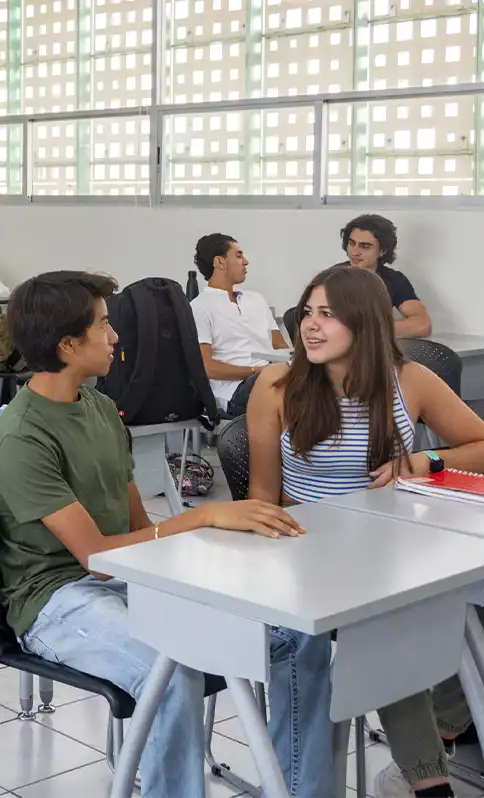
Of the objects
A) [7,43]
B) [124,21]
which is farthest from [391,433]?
[7,43]

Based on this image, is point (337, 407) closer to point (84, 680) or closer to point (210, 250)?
point (84, 680)

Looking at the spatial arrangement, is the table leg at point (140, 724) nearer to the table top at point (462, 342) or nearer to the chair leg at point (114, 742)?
the chair leg at point (114, 742)

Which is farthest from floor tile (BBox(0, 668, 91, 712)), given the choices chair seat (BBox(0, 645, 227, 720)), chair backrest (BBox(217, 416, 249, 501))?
chair seat (BBox(0, 645, 227, 720))

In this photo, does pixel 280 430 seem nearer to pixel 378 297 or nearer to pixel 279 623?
pixel 378 297

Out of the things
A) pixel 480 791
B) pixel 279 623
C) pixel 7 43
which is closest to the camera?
pixel 279 623

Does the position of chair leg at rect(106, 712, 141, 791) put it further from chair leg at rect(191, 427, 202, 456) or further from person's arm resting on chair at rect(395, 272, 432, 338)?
person's arm resting on chair at rect(395, 272, 432, 338)

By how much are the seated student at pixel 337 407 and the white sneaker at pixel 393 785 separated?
0.29m

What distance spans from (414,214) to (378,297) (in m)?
3.21

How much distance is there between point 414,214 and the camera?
5684mm

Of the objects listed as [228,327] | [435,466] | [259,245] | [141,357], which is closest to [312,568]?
[435,466]

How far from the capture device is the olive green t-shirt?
2107mm

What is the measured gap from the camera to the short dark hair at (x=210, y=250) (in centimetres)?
543

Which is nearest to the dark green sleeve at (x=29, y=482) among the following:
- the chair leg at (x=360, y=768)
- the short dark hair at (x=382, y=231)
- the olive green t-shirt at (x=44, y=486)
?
the olive green t-shirt at (x=44, y=486)

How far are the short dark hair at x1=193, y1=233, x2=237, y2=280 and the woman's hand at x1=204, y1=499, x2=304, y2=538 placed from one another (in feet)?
11.5
